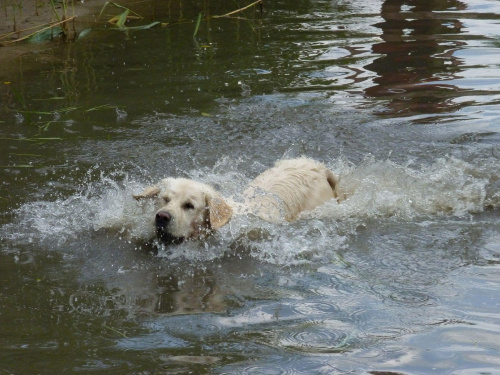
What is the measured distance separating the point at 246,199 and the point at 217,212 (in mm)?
438

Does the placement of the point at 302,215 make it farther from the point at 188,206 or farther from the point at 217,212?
the point at 188,206

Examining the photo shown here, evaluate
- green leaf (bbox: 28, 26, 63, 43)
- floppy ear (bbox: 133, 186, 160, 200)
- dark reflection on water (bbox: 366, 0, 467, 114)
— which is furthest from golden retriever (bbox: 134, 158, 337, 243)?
green leaf (bbox: 28, 26, 63, 43)

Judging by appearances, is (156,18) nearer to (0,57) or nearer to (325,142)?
(0,57)

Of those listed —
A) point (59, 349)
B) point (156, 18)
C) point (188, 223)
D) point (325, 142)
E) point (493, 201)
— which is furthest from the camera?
point (156, 18)

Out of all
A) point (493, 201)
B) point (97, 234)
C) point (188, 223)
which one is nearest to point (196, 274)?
point (188, 223)

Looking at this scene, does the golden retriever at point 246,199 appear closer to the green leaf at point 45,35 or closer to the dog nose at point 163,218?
the dog nose at point 163,218

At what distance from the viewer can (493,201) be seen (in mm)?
7242

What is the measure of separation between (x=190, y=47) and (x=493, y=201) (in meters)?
6.19

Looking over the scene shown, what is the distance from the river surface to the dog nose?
27cm

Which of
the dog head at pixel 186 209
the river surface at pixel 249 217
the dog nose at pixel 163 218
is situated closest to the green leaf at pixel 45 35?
the river surface at pixel 249 217

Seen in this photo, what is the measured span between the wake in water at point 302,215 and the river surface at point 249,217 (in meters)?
0.02

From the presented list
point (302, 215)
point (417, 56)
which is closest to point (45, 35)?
point (417, 56)

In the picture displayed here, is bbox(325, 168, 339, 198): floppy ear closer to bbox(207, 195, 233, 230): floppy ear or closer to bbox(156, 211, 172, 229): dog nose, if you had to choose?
bbox(207, 195, 233, 230): floppy ear

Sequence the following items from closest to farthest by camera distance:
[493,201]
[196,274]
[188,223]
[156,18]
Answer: [196,274], [188,223], [493,201], [156,18]
